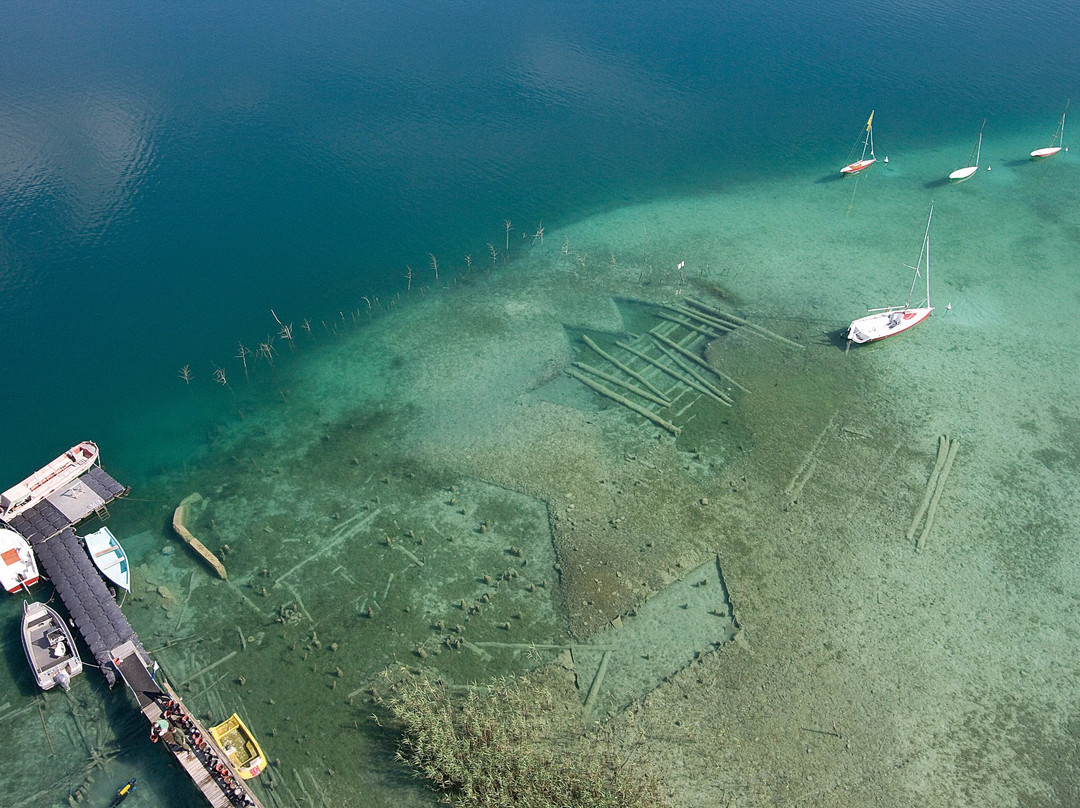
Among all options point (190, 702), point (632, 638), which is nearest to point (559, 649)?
point (632, 638)

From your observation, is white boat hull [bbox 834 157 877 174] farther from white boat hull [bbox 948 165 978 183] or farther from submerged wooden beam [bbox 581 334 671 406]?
submerged wooden beam [bbox 581 334 671 406]

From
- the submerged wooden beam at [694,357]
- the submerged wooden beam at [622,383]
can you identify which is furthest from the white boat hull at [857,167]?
the submerged wooden beam at [622,383]

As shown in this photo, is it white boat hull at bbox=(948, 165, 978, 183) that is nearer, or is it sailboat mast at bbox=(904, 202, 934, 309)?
sailboat mast at bbox=(904, 202, 934, 309)

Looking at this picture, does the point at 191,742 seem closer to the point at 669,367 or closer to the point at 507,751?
the point at 507,751

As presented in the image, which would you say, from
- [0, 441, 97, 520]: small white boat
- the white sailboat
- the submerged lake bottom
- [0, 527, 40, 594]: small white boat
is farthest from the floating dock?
the white sailboat

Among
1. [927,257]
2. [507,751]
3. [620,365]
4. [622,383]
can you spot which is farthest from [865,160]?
[507,751]

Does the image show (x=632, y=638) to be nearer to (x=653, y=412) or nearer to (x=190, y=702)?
(x=653, y=412)

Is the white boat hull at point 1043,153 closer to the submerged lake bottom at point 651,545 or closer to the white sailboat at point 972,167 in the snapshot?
the white sailboat at point 972,167
